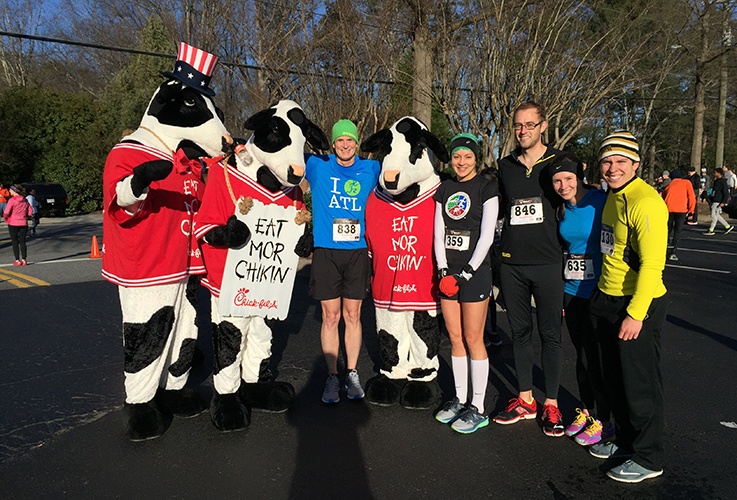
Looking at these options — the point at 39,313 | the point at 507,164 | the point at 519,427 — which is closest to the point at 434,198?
the point at 507,164

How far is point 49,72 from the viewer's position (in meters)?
34.6

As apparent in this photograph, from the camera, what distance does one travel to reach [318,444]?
3.51m

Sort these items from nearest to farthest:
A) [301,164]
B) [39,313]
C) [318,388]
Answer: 1. [301,164]
2. [318,388]
3. [39,313]

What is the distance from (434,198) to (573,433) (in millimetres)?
1806

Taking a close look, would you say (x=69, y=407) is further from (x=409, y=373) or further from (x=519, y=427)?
(x=519, y=427)

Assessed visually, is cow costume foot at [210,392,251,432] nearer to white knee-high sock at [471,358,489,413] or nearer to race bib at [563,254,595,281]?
white knee-high sock at [471,358,489,413]

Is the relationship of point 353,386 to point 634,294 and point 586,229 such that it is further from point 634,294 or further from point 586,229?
point 634,294

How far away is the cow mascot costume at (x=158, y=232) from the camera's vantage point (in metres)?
3.54

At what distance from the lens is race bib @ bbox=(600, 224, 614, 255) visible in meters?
3.14

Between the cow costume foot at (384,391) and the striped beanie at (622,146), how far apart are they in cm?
219

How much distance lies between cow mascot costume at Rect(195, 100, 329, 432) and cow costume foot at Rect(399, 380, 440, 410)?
89 centimetres

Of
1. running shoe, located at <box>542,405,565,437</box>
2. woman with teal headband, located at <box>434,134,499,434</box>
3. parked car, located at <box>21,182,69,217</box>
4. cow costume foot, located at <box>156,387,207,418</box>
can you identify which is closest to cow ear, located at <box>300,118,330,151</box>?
woman with teal headband, located at <box>434,134,499,434</box>

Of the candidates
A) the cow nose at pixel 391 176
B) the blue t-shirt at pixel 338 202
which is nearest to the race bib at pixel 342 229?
the blue t-shirt at pixel 338 202

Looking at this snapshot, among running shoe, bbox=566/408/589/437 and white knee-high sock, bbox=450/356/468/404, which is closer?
running shoe, bbox=566/408/589/437
